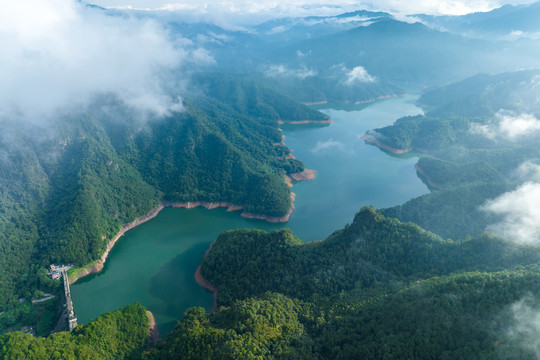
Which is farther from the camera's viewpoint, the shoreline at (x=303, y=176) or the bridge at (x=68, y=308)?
the shoreline at (x=303, y=176)

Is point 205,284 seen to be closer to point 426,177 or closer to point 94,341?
point 94,341

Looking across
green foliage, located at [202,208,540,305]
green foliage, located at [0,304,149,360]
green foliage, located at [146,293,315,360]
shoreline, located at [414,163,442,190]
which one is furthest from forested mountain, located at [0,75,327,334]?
shoreline, located at [414,163,442,190]

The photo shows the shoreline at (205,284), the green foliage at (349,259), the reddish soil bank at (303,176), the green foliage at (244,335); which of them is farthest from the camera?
the reddish soil bank at (303,176)

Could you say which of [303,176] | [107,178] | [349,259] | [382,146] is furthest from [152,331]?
[382,146]

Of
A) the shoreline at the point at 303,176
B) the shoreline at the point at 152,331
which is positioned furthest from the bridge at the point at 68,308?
the shoreline at the point at 303,176

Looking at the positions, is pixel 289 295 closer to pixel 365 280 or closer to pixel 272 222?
pixel 365 280

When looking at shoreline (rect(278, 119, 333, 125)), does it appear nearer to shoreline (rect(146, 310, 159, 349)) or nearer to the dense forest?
the dense forest

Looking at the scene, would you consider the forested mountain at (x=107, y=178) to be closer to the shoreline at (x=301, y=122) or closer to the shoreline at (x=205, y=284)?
the shoreline at (x=205, y=284)
